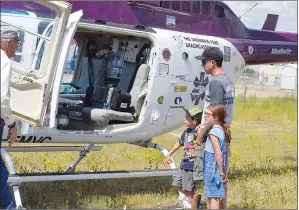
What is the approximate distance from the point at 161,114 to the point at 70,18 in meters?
1.91

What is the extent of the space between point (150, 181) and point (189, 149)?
97.9 inches

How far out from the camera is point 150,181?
27.8ft

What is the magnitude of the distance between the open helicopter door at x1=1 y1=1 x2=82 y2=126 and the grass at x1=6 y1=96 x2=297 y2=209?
153cm

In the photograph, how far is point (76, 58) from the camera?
7.96 metres

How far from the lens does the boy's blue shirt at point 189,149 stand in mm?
6048

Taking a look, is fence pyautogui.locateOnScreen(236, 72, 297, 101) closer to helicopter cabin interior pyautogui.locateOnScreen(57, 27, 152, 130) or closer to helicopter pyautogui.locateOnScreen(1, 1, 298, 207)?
helicopter pyautogui.locateOnScreen(1, 1, 298, 207)

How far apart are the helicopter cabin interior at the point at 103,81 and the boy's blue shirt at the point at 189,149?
1.18 meters

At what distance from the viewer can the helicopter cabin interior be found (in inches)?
277

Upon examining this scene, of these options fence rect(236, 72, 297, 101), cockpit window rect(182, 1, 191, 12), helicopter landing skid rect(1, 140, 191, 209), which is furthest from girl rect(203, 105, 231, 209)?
fence rect(236, 72, 297, 101)

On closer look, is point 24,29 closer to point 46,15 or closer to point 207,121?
point 46,15

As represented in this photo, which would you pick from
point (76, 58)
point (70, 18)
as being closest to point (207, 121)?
point (70, 18)

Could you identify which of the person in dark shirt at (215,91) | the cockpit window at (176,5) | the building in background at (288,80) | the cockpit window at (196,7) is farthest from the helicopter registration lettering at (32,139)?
the building in background at (288,80)

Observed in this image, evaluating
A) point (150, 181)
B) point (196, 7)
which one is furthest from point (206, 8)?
point (150, 181)

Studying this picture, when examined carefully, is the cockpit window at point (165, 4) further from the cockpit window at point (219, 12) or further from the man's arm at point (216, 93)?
the man's arm at point (216, 93)
